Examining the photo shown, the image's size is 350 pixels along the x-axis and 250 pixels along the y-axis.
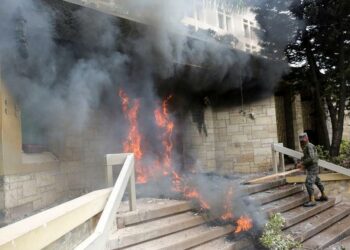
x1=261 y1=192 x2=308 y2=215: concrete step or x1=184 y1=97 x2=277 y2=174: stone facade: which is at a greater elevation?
x1=184 y1=97 x2=277 y2=174: stone facade

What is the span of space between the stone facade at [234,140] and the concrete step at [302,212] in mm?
3327

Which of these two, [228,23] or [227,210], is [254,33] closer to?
[228,23]

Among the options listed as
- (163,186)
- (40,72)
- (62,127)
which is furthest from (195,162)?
(40,72)

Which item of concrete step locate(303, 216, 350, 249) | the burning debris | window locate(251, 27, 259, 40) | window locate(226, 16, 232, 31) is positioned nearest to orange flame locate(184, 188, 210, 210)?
the burning debris

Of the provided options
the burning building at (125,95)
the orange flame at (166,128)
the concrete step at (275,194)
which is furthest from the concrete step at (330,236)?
the orange flame at (166,128)

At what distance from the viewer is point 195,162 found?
1202 centimetres

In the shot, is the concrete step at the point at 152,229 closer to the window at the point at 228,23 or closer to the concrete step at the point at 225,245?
the concrete step at the point at 225,245

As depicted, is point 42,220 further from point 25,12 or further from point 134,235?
point 25,12

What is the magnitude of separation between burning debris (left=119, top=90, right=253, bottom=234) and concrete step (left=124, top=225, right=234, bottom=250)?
25 cm

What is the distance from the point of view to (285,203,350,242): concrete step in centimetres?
661

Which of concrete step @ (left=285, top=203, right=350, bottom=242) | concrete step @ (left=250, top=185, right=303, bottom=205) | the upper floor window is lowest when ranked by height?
concrete step @ (left=285, top=203, right=350, bottom=242)

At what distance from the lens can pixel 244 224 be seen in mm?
6008

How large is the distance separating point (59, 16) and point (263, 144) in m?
8.15

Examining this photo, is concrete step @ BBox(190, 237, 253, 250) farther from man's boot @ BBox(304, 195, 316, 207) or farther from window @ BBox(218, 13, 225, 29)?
window @ BBox(218, 13, 225, 29)
